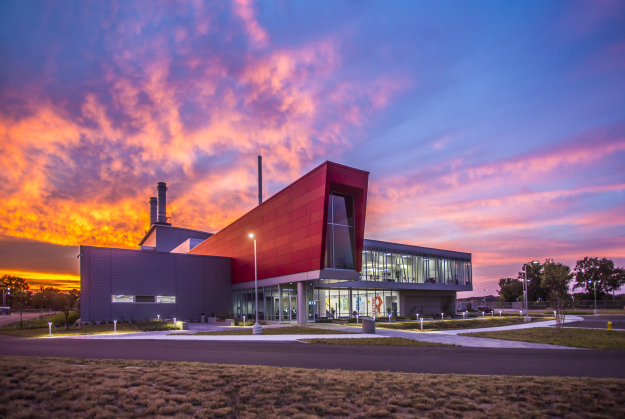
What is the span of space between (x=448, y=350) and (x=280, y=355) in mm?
7686

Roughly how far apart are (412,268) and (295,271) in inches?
933

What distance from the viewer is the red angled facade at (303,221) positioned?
34.2 meters

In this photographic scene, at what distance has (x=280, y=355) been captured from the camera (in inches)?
607

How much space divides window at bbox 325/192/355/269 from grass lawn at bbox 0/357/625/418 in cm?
2564

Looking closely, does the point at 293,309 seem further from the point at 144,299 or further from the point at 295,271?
the point at 144,299

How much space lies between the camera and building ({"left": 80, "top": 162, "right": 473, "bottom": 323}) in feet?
119

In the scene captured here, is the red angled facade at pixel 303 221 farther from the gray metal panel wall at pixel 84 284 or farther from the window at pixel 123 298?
the gray metal panel wall at pixel 84 284

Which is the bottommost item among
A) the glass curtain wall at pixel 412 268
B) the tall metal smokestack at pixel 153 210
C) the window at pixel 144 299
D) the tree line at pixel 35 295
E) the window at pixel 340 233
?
the tree line at pixel 35 295

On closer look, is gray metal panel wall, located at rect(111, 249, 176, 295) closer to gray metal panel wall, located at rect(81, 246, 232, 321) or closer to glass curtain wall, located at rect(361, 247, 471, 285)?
gray metal panel wall, located at rect(81, 246, 232, 321)

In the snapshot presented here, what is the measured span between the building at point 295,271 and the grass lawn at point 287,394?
24.6m

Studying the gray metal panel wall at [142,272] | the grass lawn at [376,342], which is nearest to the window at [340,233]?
the grass lawn at [376,342]

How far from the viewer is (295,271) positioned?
3788cm

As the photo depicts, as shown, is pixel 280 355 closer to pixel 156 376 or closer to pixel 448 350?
pixel 156 376

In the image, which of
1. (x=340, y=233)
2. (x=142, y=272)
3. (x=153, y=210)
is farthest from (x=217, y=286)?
(x=153, y=210)
